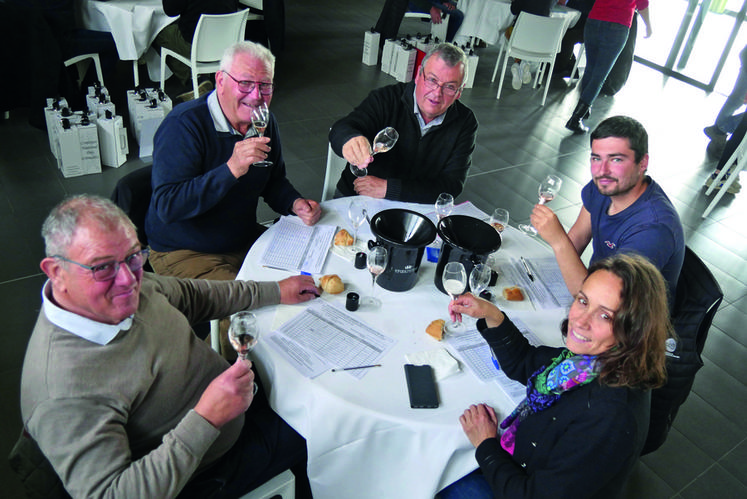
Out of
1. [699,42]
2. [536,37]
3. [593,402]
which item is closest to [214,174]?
[593,402]

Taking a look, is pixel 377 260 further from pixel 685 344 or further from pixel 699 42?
pixel 699 42

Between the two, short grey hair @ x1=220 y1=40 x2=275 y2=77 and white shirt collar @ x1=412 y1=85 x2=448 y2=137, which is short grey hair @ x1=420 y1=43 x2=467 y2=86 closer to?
white shirt collar @ x1=412 y1=85 x2=448 y2=137

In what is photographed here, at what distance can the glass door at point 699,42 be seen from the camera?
7.70 metres

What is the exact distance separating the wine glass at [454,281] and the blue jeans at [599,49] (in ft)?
15.7

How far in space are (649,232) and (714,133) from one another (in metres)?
4.90

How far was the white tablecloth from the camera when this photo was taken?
15.3ft

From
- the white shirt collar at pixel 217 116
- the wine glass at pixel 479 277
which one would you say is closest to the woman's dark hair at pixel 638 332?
the wine glass at pixel 479 277

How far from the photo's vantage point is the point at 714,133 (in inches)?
239

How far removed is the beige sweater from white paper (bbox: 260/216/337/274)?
0.55 m

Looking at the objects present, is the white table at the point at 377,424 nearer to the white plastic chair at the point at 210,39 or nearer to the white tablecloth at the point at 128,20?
the white plastic chair at the point at 210,39

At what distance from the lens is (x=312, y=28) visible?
8.09 m

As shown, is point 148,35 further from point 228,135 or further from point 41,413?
point 41,413

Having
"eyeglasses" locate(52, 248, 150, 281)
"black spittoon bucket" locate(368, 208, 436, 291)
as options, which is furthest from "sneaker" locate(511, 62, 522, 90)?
"eyeglasses" locate(52, 248, 150, 281)

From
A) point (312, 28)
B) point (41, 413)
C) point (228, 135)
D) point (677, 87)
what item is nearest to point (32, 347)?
point (41, 413)
